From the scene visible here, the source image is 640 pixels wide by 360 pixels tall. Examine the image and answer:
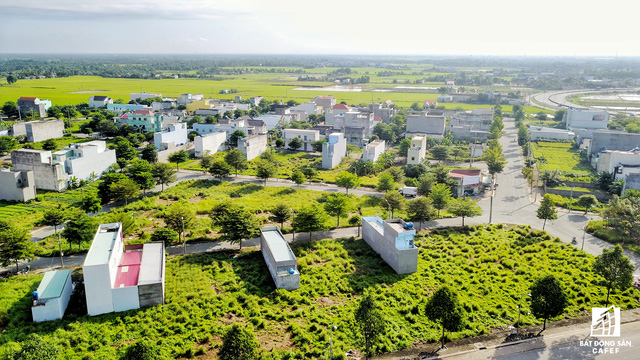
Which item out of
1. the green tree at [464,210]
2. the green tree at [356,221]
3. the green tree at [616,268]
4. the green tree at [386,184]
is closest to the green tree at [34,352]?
the green tree at [356,221]

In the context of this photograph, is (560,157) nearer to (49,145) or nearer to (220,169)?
(220,169)

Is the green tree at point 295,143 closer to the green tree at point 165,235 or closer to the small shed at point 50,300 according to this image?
the green tree at point 165,235

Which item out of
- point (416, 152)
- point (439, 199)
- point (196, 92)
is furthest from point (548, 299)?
point (196, 92)

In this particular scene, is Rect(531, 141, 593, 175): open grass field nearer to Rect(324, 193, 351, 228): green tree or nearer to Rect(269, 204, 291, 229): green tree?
Rect(324, 193, 351, 228): green tree

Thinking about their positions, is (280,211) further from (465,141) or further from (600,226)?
(465,141)

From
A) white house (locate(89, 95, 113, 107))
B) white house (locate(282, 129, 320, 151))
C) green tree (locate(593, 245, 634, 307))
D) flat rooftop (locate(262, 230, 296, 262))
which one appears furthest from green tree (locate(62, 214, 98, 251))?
white house (locate(89, 95, 113, 107))
